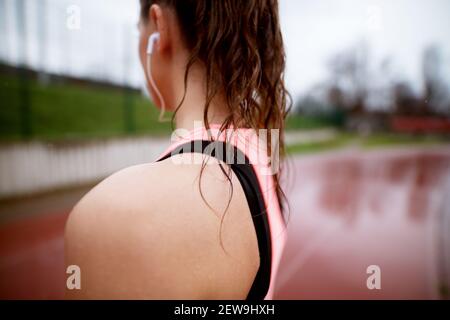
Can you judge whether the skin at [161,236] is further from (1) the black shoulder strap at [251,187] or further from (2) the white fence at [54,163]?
(2) the white fence at [54,163]

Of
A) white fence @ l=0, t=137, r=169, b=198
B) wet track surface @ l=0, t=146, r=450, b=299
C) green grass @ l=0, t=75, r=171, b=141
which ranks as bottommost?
wet track surface @ l=0, t=146, r=450, b=299

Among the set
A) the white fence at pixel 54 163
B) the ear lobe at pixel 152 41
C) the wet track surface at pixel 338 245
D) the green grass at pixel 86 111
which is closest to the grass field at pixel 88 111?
the green grass at pixel 86 111

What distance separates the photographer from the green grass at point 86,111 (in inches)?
307

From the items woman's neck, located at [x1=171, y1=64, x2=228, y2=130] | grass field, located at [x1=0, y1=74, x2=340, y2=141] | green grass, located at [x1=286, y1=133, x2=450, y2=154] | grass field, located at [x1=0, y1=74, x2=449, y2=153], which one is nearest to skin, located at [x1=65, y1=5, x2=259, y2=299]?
woman's neck, located at [x1=171, y1=64, x2=228, y2=130]

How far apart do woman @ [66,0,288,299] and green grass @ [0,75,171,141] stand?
22.5ft

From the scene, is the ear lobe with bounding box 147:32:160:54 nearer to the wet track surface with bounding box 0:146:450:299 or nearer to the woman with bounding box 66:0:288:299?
the woman with bounding box 66:0:288:299

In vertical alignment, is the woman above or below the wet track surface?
above

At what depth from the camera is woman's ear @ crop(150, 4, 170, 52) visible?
2.44ft

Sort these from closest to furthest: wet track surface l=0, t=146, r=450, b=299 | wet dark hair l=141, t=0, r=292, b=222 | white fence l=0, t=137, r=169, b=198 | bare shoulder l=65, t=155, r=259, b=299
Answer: bare shoulder l=65, t=155, r=259, b=299
wet dark hair l=141, t=0, r=292, b=222
wet track surface l=0, t=146, r=450, b=299
white fence l=0, t=137, r=169, b=198

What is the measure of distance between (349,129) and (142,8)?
28383mm

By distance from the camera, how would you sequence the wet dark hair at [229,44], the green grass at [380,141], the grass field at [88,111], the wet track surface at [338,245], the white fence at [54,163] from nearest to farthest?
1. the wet dark hair at [229,44]
2. the wet track surface at [338,245]
3. the white fence at [54,163]
4. the grass field at [88,111]
5. the green grass at [380,141]

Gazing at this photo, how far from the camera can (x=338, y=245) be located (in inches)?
203
